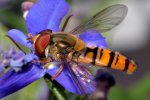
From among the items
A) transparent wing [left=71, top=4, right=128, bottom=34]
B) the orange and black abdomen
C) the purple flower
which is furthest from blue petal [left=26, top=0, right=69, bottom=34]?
the orange and black abdomen

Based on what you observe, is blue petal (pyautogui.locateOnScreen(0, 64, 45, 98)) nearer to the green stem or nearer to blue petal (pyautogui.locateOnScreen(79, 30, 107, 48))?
the green stem

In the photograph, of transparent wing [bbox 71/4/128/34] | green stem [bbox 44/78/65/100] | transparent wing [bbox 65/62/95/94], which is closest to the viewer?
transparent wing [bbox 65/62/95/94]

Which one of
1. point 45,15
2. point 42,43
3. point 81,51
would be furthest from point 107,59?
point 45,15

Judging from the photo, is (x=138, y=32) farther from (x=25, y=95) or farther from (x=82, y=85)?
(x=82, y=85)

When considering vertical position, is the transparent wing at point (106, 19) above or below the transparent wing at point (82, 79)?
above

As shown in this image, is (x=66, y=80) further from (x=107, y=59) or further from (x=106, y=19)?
(x=106, y=19)

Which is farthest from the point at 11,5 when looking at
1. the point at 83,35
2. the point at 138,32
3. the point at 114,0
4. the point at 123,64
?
the point at 138,32

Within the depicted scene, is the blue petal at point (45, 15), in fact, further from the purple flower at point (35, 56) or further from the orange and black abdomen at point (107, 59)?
the orange and black abdomen at point (107, 59)

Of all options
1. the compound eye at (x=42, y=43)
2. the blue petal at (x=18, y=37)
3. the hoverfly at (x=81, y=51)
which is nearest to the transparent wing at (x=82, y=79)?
the hoverfly at (x=81, y=51)
